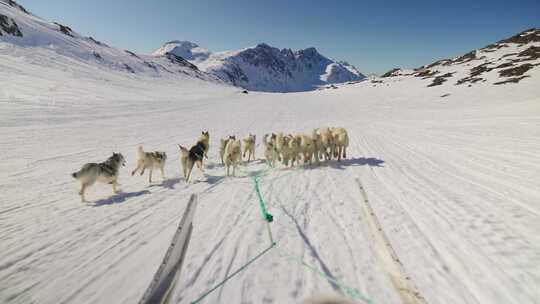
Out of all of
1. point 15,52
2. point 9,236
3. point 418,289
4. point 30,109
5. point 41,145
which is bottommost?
point 418,289

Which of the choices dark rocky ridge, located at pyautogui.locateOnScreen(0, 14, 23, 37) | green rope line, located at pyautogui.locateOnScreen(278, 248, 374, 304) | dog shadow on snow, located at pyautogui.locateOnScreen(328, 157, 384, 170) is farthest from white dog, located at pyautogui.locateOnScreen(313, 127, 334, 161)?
dark rocky ridge, located at pyautogui.locateOnScreen(0, 14, 23, 37)

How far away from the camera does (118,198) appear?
6320 mm

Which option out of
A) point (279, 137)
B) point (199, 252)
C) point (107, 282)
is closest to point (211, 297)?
point (199, 252)

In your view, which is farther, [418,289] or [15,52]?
[15,52]

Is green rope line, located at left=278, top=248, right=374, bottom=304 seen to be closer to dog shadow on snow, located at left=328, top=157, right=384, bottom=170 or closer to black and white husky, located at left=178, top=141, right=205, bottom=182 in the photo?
black and white husky, located at left=178, top=141, right=205, bottom=182

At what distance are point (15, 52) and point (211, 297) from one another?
5296 centimetres

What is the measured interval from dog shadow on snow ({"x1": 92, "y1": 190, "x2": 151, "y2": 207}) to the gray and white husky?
0.85 feet

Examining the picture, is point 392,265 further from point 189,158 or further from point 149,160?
point 149,160

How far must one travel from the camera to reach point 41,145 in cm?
1048

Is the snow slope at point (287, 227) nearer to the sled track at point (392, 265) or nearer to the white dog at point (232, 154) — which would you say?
the sled track at point (392, 265)

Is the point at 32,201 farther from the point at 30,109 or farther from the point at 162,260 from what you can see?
the point at 30,109

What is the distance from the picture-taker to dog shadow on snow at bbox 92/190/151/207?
5993 mm

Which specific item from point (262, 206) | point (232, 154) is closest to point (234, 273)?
point (262, 206)

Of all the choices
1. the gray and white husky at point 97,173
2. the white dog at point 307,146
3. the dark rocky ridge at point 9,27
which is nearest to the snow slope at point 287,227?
Result: the gray and white husky at point 97,173
